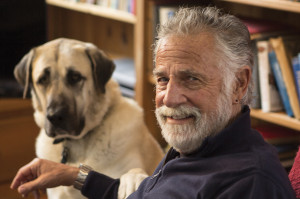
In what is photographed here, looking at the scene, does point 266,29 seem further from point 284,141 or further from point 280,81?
point 284,141

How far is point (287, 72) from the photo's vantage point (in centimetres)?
178

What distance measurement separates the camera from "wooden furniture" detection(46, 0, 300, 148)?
1903 millimetres

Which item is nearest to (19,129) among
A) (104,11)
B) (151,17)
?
(104,11)

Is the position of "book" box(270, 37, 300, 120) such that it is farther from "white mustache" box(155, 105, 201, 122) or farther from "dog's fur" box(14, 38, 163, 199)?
"white mustache" box(155, 105, 201, 122)

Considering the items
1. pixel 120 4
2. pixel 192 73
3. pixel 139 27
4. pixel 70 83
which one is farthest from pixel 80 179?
pixel 120 4

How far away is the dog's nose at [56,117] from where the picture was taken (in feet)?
5.78

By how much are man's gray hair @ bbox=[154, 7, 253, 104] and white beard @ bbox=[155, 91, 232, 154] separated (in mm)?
56

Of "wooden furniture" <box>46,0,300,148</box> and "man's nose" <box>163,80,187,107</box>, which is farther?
"wooden furniture" <box>46,0,300,148</box>

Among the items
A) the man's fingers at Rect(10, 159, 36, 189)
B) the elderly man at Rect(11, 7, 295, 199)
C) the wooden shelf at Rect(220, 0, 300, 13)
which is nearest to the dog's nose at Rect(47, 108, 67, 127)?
the man's fingers at Rect(10, 159, 36, 189)

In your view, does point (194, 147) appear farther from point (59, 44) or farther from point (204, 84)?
point (59, 44)

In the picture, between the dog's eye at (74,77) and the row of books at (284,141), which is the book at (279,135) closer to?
the row of books at (284,141)

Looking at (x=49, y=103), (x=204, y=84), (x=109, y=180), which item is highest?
(x=204, y=84)

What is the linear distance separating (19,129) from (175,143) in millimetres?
2278

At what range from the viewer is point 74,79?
1.82m
